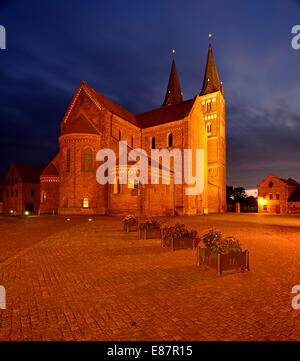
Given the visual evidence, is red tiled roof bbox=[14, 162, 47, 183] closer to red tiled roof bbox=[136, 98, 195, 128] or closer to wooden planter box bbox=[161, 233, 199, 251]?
red tiled roof bbox=[136, 98, 195, 128]

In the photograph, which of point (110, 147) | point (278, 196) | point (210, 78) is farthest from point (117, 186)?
point (210, 78)

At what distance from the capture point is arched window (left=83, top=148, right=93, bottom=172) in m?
29.5

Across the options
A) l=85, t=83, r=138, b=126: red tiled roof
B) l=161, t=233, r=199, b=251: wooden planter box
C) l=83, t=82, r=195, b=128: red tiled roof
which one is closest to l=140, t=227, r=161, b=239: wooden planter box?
l=161, t=233, r=199, b=251: wooden planter box

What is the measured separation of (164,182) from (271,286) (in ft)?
86.4

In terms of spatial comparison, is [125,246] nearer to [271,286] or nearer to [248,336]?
[271,286]

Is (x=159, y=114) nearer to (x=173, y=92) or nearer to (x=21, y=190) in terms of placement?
(x=173, y=92)

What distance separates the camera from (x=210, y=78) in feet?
176

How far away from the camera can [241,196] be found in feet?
284

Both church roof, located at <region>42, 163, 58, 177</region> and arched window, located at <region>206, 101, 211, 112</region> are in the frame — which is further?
arched window, located at <region>206, 101, 211, 112</region>

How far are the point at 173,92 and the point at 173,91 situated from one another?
28 centimetres

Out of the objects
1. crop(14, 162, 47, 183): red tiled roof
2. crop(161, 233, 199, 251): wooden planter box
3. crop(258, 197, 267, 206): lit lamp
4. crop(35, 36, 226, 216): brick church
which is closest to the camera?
crop(161, 233, 199, 251): wooden planter box

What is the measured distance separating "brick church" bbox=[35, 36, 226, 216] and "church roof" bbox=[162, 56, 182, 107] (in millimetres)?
14077

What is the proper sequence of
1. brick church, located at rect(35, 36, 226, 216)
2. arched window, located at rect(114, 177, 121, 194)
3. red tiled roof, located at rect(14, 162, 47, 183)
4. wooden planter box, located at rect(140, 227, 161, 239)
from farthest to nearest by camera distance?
1. red tiled roof, located at rect(14, 162, 47, 183)
2. brick church, located at rect(35, 36, 226, 216)
3. arched window, located at rect(114, 177, 121, 194)
4. wooden planter box, located at rect(140, 227, 161, 239)
